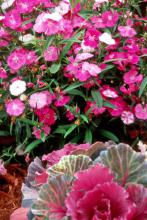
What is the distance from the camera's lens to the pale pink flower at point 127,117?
109 inches

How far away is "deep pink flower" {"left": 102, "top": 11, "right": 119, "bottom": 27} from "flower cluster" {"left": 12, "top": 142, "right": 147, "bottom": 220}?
5.11 ft

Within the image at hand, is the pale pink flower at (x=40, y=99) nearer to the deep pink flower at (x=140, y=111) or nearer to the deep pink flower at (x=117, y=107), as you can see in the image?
the deep pink flower at (x=117, y=107)

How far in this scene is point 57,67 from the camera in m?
2.79

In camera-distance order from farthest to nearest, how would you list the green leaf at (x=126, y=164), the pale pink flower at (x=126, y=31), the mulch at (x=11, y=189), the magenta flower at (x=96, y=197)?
the pale pink flower at (x=126, y=31), the mulch at (x=11, y=189), the green leaf at (x=126, y=164), the magenta flower at (x=96, y=197)

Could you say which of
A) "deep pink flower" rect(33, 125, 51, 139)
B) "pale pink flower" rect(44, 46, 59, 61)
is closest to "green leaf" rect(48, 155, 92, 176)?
"deep pink flower" rect(33, 125, 51, 139)

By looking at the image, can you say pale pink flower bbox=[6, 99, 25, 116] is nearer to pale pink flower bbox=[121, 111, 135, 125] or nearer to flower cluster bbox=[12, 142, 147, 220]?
pale pink flower bbox=[121, 111, 135, 125]

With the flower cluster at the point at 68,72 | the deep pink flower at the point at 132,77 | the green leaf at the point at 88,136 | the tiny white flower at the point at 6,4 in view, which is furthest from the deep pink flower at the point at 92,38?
the tiny white flower at the point at 6,4

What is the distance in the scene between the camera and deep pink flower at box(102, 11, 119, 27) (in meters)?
2.96

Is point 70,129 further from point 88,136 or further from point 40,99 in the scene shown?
point 40,99

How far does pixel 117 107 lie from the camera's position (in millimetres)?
A: 2744

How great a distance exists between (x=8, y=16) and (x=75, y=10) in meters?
0.46

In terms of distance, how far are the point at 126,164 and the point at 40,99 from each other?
129 cm

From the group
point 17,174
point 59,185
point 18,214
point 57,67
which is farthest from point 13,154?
point 59,185

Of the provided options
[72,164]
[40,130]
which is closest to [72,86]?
[40,130]
